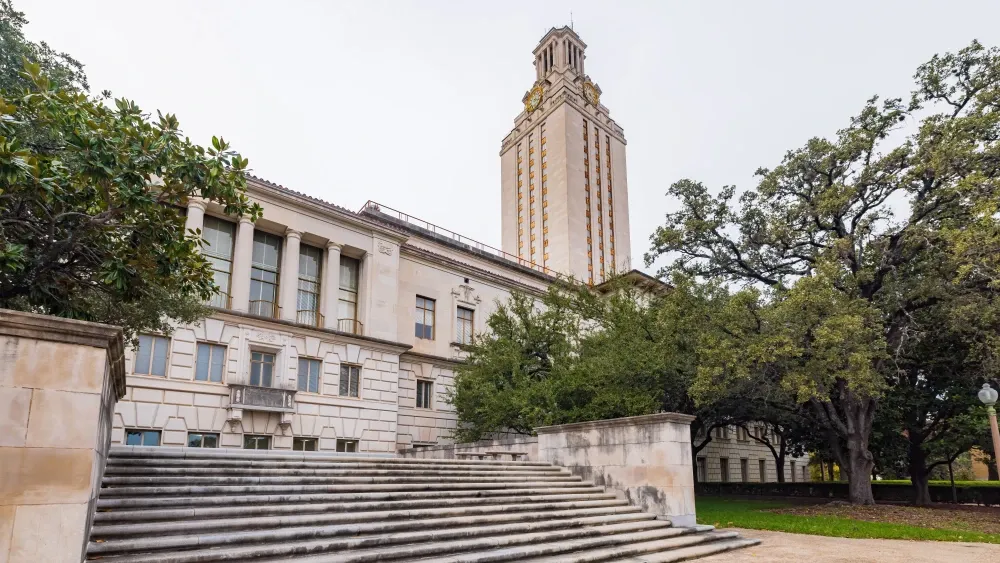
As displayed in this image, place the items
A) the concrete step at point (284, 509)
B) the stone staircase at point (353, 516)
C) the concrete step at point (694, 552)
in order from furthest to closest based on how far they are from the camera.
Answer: the concrete step at point (694, 552) → the concrete step at point (284, 509) → the stone staircase at point (353, 516)

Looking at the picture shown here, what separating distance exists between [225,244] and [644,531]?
65.6ft

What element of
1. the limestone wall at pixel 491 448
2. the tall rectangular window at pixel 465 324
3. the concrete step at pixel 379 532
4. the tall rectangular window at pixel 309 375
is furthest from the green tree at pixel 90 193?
the tall rectangular window at pixel 465 324

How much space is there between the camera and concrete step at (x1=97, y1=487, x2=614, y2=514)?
777cm

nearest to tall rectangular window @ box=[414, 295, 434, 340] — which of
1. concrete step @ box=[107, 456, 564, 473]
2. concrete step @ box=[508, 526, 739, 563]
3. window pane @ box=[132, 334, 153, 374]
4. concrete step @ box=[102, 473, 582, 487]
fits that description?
window pane @ box=[132, 334, 153, 374]

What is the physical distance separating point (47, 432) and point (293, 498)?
440 cm

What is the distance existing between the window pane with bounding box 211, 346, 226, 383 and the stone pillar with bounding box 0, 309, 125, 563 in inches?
693

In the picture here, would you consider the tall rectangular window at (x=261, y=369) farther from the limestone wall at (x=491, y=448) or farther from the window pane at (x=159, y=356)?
the limestone wall at (x=491, y=448)

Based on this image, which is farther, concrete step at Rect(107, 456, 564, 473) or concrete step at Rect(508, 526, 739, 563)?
concrete step at Rect(107, 456, 564, 473)

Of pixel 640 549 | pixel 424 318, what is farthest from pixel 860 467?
pixel 424 318

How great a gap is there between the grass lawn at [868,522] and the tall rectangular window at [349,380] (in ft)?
46.7

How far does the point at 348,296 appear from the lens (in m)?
27.5

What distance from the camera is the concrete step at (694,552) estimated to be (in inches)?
397

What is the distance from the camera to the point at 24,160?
6.81 meters

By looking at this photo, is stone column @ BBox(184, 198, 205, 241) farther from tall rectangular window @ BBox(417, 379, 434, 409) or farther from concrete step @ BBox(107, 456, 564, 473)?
concrete step @ BBox(107, 456, 564, 473)
